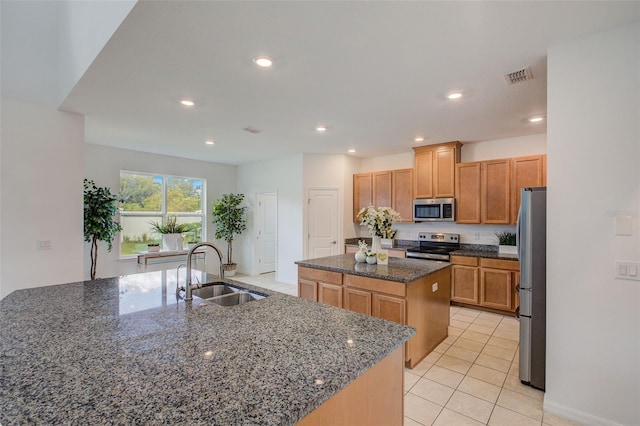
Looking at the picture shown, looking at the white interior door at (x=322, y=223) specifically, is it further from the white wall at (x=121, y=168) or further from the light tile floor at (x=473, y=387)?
the light tile floor at (x=473, y=387)

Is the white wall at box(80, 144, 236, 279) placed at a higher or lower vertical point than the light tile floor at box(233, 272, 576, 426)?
higher

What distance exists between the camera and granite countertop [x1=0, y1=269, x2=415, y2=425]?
2.75 ft

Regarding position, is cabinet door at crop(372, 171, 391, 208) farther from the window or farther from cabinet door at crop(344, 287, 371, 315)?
the window

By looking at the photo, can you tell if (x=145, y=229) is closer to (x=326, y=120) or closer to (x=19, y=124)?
(x=19, y=124)

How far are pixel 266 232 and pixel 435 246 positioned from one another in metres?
3.76

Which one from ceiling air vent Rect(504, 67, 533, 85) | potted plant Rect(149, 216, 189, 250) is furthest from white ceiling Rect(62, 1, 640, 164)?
potted plant Rect(149, 216, 189, 250)

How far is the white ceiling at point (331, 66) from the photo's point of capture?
1801 mm

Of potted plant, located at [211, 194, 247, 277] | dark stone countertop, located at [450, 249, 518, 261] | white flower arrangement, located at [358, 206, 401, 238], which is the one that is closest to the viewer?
white flower arrangement, located at [358, 206, 401, 238]

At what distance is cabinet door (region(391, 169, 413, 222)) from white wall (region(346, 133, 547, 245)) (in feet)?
1.10

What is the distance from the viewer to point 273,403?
2.84 feet

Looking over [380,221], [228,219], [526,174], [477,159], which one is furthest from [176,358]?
[228,219]

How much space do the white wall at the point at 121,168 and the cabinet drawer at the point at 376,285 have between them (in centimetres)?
435

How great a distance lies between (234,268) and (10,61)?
4786 mm

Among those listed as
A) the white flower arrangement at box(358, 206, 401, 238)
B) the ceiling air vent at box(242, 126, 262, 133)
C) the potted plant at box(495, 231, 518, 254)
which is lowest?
the potted plant at box(495, 231, 518, 254)
